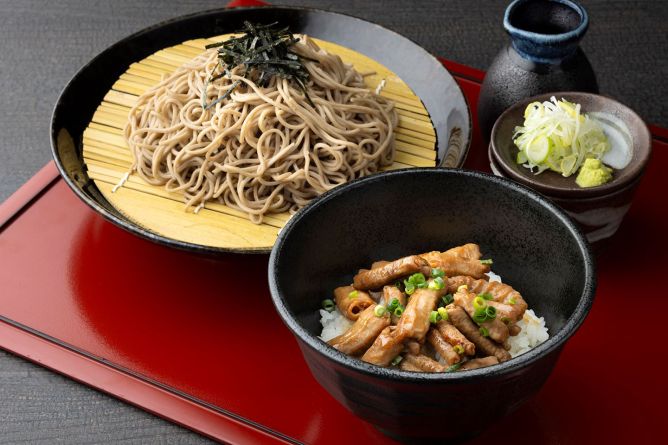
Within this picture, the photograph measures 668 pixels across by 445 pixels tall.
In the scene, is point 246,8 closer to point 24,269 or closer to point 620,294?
point 24,269

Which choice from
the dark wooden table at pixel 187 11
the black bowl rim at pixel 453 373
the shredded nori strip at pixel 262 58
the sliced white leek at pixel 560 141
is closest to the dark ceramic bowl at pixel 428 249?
the black bowl rim at pixel 453 373

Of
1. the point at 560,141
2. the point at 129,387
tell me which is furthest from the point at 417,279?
the point at 129,387

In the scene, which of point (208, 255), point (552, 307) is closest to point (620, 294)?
point (552, 307)

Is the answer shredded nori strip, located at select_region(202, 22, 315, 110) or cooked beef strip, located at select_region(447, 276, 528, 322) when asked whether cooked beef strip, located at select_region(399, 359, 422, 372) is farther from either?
shredded nori strip, located at select_region(202, 22, 315, 110)

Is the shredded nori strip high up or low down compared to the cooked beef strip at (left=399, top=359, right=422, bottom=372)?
up

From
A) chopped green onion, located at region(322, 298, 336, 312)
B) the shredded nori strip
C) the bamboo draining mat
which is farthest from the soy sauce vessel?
chopped green onion, located at region(322, 298, 336, 312)

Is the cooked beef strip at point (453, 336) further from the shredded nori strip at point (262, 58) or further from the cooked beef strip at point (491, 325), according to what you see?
the shredded nori strip at point (262, 58)
